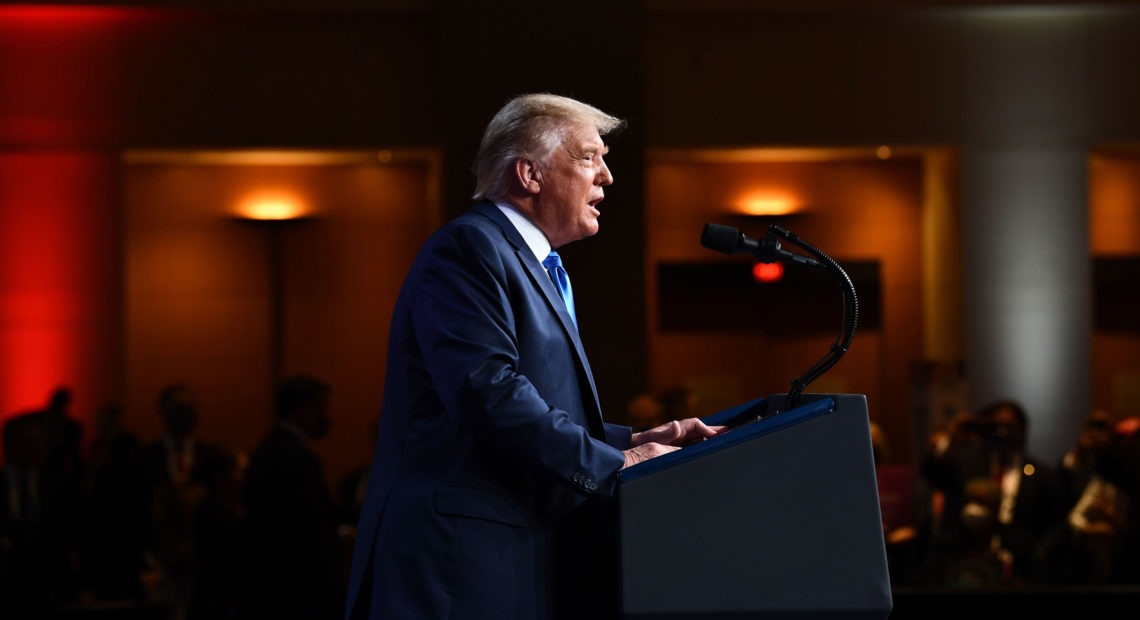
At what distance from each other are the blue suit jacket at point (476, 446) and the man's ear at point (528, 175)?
0.31ft

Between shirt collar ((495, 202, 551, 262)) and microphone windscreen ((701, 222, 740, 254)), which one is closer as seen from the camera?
microphone windscreen ((701, 222, 740, 254))

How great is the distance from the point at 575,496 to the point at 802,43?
772cm

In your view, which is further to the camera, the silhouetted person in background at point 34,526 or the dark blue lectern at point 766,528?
the silhouetted person in background at point 34,526

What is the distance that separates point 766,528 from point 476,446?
0.49 meters

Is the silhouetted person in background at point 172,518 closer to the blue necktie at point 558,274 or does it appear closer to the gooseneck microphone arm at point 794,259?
the blue necktie at point 558,274

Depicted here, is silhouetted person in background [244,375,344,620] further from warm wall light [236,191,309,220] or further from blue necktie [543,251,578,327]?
warm wall light [236,191,309,220]

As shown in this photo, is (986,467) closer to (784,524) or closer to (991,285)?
(991,285)

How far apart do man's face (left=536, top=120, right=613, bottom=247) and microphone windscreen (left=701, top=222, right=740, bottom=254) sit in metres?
0.22

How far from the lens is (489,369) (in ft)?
7.27

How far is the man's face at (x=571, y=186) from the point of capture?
8.18 feet

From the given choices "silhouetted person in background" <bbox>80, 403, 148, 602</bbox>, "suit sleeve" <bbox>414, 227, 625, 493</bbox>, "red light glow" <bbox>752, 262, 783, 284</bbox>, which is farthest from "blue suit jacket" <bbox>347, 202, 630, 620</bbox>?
"red light glow" <bbox>752, 262, 783, 284</bbox>

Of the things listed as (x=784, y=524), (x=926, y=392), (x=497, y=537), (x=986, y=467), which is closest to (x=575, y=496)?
(x=497, y=537)

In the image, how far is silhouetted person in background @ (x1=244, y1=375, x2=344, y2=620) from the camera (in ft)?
16.4

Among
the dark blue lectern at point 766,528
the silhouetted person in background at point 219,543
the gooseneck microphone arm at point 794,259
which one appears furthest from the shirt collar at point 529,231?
the silhouetted person in background at point 219,543
